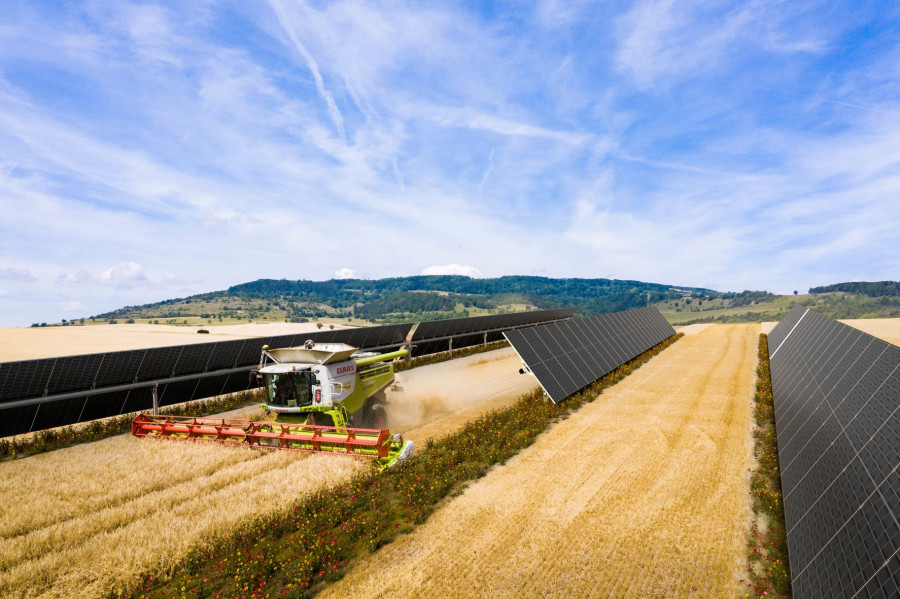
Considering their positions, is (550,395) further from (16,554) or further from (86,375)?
(86,375)

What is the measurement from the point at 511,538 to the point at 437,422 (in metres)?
9.84

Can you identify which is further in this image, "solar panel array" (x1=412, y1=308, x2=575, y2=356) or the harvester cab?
"solar panel array" (x1=412, y1=308, x2=575, y2=356)

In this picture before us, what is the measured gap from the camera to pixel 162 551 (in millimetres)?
8695

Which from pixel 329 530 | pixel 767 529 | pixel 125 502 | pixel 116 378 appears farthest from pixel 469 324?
pixel 767 529

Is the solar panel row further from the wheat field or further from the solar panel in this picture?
the solar panel

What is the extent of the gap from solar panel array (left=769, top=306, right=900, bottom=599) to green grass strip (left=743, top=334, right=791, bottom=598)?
0.37 meters

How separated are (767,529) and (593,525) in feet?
12.2

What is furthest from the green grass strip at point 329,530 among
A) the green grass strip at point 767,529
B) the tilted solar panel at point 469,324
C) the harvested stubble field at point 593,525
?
the tilted solar panel at point 469,324

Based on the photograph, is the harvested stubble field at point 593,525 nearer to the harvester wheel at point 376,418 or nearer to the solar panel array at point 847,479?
the solar panel array at point 847,479

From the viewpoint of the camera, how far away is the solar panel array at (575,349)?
68.2ft

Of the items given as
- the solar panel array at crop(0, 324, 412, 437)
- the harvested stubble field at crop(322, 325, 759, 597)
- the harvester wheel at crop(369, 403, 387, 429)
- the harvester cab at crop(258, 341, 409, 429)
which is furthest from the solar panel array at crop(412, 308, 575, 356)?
the harvested stubble field at crop(322, 325, 759, 597)

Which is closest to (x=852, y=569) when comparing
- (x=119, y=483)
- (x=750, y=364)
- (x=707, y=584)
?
(x=707, y=584)

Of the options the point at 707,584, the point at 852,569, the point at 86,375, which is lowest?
the point at 707,584

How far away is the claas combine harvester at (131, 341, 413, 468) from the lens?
13.8 meters
